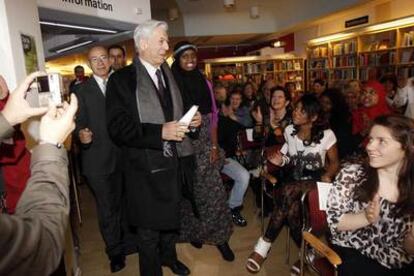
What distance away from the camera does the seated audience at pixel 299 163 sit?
8.41ft

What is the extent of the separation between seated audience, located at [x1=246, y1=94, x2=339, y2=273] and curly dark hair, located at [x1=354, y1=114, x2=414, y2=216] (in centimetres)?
74

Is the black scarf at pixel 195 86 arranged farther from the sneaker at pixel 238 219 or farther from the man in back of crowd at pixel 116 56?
the sneaker at pixel 238 219

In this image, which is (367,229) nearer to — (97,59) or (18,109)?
(18,109)

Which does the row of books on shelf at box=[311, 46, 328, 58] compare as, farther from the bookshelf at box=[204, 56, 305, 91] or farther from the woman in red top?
the woman in red top

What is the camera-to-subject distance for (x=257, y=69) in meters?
10.5

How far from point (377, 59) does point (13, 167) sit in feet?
22.1

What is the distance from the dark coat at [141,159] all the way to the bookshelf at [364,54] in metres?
5.31

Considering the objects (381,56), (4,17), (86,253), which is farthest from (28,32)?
(381,56)

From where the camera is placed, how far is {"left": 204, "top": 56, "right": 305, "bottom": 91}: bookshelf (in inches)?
395

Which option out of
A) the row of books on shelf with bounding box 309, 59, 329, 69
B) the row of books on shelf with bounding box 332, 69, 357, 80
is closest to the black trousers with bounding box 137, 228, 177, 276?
the row of books on shelf with bounding box 332, 69, 357, 80

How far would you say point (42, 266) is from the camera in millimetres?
660

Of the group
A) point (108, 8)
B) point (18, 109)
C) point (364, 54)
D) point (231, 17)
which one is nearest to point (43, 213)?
point (18, 109)

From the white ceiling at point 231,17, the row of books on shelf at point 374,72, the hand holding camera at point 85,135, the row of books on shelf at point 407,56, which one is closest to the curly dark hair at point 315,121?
the hand holding camera at point 85,135

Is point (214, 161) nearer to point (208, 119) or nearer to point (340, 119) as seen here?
point (208, 119)
